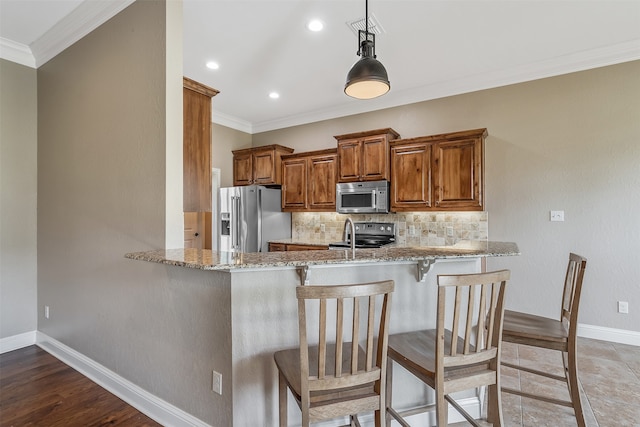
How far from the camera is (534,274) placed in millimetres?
3613

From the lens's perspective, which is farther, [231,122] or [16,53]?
[231,122]

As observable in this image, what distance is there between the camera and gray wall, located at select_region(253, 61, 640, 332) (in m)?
3.19

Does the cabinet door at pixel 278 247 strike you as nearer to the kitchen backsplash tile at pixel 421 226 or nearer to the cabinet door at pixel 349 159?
the kitchen backsplash tile at pixel 421 226

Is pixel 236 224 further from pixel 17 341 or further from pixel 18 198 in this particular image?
pixel 17 341

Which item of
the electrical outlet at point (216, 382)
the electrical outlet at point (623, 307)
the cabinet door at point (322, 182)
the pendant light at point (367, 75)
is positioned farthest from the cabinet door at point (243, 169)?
the electrical outlet at point (623, 307)

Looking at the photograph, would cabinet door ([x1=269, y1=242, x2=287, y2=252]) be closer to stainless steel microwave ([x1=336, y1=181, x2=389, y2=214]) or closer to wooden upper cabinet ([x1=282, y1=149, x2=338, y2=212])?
wooden upper cabinet ([x1=282, y1=149, x2=338, y2=212])

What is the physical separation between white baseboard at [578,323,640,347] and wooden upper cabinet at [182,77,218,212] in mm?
4006

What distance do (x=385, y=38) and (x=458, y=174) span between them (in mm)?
1745

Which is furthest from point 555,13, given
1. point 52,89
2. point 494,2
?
point 52,89

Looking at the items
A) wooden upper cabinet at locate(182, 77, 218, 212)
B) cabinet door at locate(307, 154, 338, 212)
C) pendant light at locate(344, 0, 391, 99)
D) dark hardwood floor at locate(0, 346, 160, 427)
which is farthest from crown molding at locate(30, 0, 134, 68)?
cabinet door at locate(307, 154, 338, 212)

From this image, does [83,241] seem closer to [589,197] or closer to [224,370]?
[224,370]

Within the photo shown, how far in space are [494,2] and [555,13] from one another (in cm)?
61

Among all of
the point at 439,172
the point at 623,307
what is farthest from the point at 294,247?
the point at 623,307

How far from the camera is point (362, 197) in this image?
438 cm
